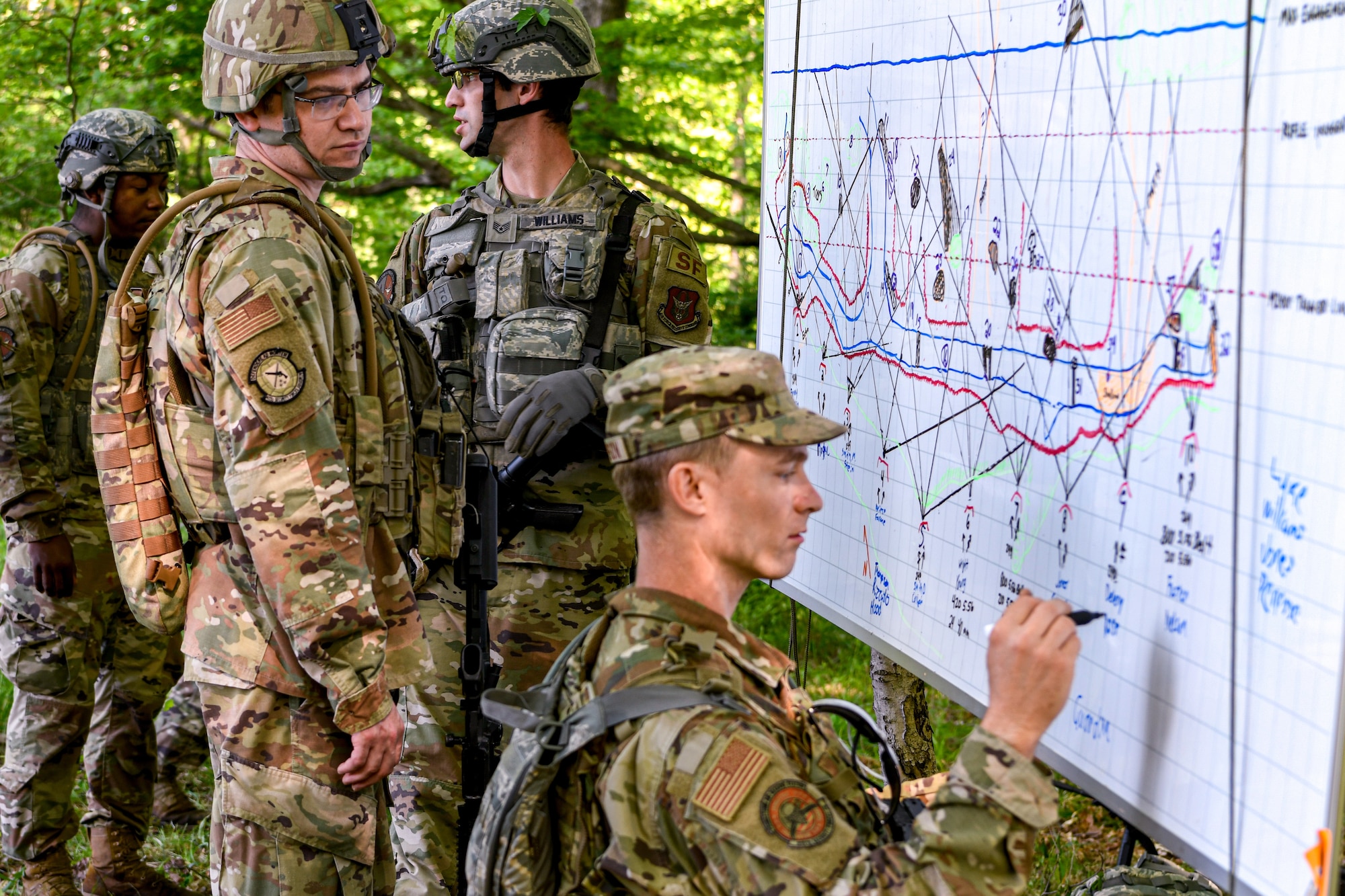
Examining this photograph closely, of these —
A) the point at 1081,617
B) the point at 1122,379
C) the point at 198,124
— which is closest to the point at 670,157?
the point at 198,124

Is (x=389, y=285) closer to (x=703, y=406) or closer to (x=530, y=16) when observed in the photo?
(x=530, y=16)

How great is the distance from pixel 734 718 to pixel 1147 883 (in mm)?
1008

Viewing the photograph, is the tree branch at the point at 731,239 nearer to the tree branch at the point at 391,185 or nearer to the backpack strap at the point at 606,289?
the tree branch at the point at 391,185

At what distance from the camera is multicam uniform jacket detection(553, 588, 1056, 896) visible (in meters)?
1.45

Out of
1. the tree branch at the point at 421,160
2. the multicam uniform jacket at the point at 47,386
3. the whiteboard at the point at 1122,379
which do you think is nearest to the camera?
the whiteboard at the point at 1122,379

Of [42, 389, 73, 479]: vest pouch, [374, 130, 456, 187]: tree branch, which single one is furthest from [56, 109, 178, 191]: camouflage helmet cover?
[374, 130, 456, 187]: tree branch

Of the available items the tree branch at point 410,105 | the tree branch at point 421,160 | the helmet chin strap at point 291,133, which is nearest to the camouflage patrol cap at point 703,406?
the helmet chin strap at point 291,133

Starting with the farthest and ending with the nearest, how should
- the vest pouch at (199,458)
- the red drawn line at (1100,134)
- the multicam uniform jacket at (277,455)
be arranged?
the vest pouch at (199,458) < the multicam uniform jacket at (277,455) < the red drawn line at (1100,134)

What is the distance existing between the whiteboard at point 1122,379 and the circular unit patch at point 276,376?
114 cm

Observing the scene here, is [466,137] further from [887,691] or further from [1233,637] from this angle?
[1233,637]

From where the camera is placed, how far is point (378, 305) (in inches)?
99.6

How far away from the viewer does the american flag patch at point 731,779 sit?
1.46 metres

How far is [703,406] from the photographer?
1683 millimetres

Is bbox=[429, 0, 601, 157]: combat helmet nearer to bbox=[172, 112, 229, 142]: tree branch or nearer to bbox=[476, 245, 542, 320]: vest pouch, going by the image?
bbox=[476, 245, 542, 320]: vest pouch
